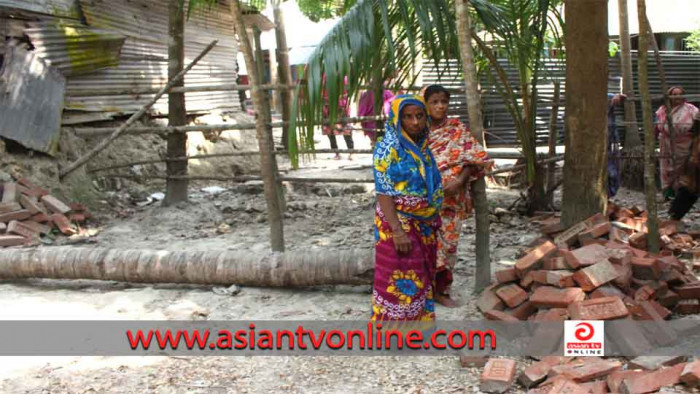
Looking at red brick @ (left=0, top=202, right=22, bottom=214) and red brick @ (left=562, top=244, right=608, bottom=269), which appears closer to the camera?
red brick @ (left=562, top=244, right=608, bottom=269)

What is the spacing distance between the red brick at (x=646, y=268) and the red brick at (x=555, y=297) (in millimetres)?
516

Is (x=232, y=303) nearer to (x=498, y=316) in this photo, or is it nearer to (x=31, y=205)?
(x=498, y=316)

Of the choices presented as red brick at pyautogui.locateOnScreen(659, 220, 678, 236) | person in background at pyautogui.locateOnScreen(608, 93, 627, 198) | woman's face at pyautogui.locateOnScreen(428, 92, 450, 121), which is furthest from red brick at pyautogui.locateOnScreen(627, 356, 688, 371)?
person in background at pyautogui.locateOnScreen(608, 93, 627, 198)

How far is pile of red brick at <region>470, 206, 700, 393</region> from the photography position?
2930mm

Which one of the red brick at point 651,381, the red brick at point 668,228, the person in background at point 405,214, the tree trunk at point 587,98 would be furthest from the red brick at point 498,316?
the red brick at point 668,228

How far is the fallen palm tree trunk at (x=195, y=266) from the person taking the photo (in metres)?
4.37

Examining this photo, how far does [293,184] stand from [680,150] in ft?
15.4

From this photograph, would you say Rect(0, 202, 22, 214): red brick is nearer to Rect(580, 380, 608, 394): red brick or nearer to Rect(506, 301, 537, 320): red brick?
Rect(506, 301, 537, 320): red brick

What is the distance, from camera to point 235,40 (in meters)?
12.0

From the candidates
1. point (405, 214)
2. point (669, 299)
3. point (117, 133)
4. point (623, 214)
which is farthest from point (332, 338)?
point (117, 133)

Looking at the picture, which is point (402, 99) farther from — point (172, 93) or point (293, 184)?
point (293, 184)

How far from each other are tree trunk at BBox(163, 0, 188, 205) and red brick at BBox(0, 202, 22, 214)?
174 cm

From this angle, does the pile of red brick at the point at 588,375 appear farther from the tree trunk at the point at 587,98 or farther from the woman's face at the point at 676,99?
the woman's face at the point at 676,99

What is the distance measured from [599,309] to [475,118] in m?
1.40
